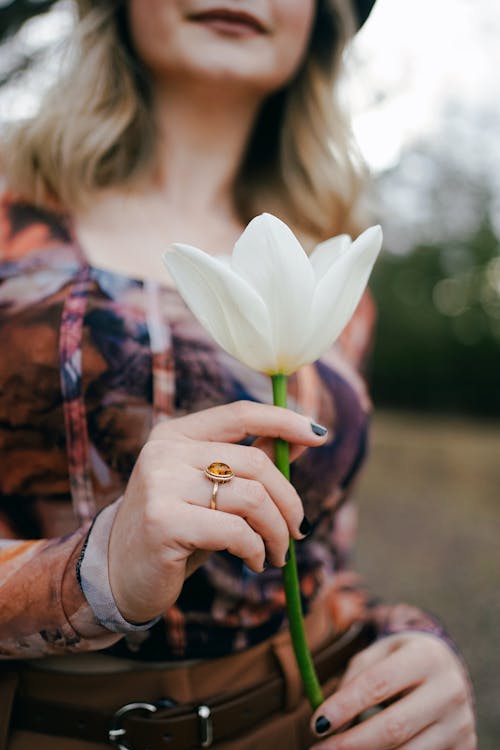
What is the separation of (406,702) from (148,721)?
36 centimetres

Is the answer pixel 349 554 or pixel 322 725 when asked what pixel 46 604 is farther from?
pixel 349 554

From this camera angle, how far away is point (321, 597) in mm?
1274

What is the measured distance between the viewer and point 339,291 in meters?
Result: 0.74

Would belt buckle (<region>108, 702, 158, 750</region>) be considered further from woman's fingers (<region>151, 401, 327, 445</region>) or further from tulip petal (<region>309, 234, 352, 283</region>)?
tulip petal (<region>309, 234, 352, 283</region>)

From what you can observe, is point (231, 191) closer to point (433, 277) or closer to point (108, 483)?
point (108, 483)

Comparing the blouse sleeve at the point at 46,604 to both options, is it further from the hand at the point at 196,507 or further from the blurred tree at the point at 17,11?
the blurred tree at the point at 17,11

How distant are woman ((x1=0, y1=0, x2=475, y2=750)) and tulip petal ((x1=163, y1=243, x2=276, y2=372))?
2.8 inches

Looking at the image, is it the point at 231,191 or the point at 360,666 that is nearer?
the point at 360,666

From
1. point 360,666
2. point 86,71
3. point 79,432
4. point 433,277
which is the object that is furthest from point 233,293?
point 433,277

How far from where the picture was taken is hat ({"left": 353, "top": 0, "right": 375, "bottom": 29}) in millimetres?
1598

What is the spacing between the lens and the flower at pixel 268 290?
2.33 ft

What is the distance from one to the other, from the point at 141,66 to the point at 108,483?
0.99 meters

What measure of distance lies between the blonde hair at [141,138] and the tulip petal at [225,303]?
715 millimetres

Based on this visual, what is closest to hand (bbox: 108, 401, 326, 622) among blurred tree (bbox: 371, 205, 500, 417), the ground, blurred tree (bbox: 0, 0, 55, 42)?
blurred tree (bbox: 0, 0, 55, 42)
